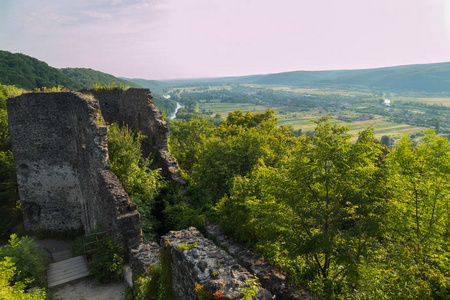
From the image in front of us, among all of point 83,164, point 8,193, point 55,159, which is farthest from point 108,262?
point 8,193

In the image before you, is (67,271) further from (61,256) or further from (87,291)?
(61,256)

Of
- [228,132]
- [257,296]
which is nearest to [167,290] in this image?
[257,296]

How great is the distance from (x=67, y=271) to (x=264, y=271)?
7.81 m

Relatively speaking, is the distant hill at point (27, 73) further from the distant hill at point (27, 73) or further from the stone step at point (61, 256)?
the stone step at point (61, 256)

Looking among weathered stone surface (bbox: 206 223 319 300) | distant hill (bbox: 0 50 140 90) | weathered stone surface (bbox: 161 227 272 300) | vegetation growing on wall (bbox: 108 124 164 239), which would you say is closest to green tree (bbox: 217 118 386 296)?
weathered stone surface (bbox: 206 223 319 300)

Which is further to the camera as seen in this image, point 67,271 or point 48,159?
point 48,159

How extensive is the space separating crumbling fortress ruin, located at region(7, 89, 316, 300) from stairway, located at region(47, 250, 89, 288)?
1.70 meters

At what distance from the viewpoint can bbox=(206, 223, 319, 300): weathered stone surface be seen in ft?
23.8

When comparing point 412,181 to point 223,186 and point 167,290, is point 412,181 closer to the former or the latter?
point 167,290

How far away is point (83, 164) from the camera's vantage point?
45.4 feet

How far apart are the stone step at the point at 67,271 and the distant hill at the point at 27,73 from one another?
1924 inches

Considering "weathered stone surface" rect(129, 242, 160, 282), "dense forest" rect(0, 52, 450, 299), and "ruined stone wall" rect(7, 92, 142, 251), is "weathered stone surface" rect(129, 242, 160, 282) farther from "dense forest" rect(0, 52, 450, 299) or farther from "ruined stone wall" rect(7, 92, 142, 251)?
"ruined stone wall" rect(7, 92, 142, 251)

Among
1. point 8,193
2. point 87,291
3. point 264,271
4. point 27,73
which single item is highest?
point 27,73

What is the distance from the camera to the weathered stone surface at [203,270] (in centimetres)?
551
